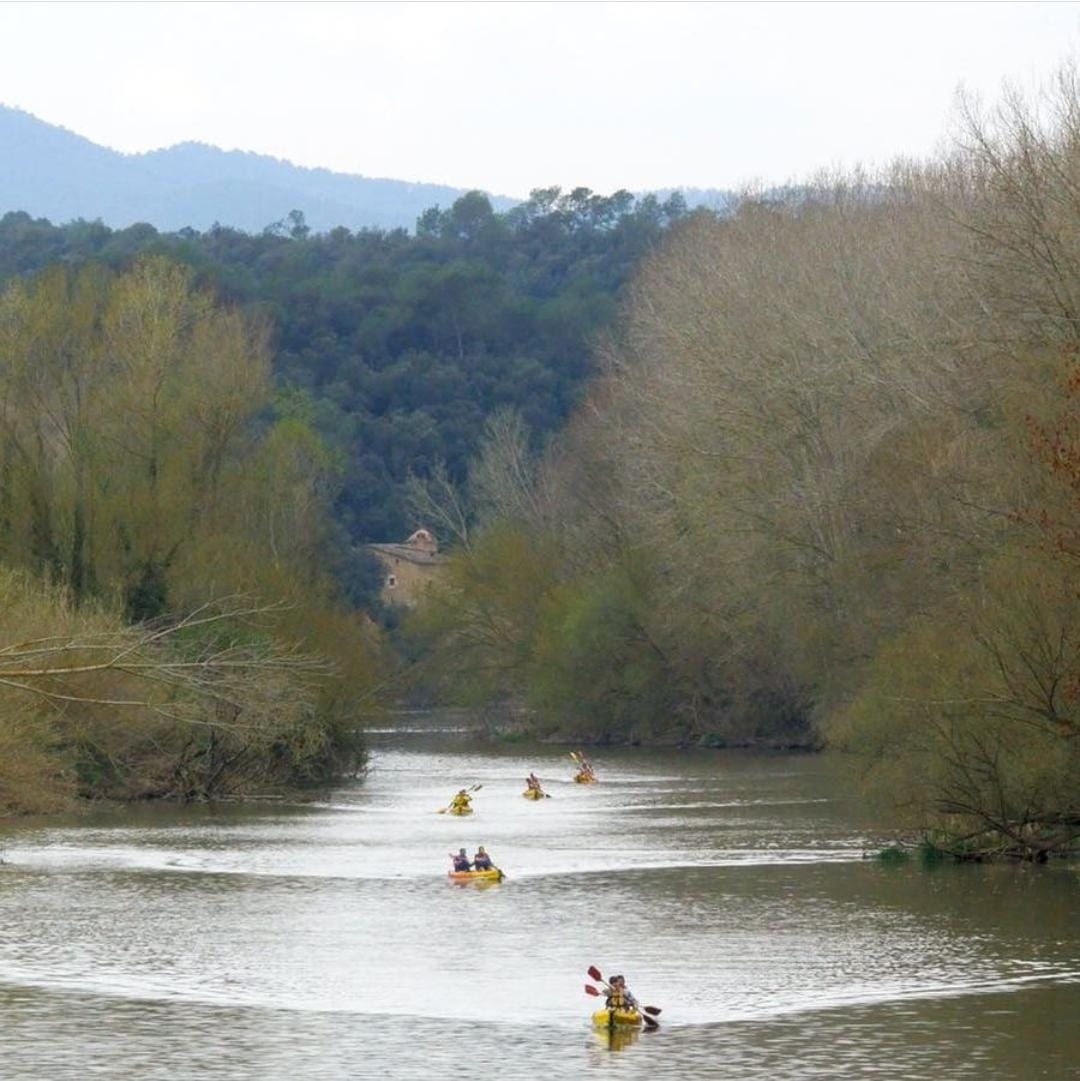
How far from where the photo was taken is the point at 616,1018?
21203mm

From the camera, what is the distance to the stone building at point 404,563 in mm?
113312

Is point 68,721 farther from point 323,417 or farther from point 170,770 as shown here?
point 323,417

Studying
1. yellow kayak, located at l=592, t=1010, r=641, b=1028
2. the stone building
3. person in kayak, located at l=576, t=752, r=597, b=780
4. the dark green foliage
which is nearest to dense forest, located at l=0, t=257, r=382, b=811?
person in kayak, located at l=576, t=752, r=597, b=780

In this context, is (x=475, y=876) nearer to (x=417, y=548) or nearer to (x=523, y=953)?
(x=523, y=953)

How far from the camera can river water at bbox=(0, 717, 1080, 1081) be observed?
2039 cm

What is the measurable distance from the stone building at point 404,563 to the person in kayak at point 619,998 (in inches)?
3548

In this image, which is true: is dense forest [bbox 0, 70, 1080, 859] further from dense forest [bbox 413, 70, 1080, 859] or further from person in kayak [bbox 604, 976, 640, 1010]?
person in kayak [bbox 604, 976, 640, 1010]

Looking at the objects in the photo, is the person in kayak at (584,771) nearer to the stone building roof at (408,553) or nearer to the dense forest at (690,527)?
the dense forest at (690,527)

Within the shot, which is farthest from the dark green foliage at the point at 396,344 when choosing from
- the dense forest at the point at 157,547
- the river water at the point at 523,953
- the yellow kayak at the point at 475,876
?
the yellow kayak at the point at 475,876

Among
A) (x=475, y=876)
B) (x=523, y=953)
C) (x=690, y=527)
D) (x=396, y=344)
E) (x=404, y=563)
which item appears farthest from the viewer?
(x=396, y=344)

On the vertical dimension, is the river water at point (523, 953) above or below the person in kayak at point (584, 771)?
below

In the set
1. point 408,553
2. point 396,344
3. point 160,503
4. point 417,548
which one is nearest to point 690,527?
point 160,503

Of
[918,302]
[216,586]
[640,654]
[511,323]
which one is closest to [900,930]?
[918,302]

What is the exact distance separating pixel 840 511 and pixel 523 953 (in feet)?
93.6
